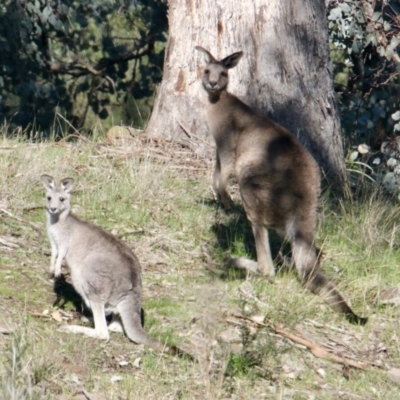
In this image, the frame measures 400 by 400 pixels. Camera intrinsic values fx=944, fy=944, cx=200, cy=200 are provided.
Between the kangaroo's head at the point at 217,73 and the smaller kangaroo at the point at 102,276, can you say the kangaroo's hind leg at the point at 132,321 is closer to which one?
the smaller kangaroo at the point at 102,276

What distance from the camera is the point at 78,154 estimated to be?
28.9 feet

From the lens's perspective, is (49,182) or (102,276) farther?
(49,182)

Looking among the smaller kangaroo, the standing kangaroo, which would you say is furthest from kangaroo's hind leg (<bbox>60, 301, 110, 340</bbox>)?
the standing kangaroo

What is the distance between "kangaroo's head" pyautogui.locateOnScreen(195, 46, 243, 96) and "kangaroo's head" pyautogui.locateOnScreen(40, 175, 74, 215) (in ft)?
7.33

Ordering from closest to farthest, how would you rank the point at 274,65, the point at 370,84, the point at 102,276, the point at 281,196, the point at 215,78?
the point at 102,276
the point at 281,196
the point at 215,78
the point at 274,65
the point at 370,84

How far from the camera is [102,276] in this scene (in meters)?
5.77

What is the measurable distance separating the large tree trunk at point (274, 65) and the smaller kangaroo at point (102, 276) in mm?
3199

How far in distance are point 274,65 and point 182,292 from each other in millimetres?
3073

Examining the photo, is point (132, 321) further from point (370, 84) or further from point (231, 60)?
point (370, 84)

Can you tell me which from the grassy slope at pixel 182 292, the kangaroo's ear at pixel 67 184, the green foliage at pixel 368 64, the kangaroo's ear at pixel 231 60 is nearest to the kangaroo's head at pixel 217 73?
the kangaroo's ear at pixel 231 60

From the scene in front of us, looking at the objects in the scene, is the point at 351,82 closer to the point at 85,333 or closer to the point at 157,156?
the point at 157,156

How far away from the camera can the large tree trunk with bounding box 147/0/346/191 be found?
8938 millimetres

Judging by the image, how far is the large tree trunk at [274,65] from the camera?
8.94 m

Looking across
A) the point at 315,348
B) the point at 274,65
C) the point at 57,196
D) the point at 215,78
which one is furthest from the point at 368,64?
the point at 57,196
